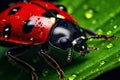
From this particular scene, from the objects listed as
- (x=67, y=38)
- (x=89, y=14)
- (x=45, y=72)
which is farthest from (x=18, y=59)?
(x=89, y=14)

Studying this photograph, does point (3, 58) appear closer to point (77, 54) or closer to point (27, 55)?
point (27, 55)

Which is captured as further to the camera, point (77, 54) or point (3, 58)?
point (3, 58)

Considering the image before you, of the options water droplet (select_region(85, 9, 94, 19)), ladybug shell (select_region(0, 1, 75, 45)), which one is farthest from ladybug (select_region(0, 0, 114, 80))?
water droplet (select_region(85, 9, 94, 19))

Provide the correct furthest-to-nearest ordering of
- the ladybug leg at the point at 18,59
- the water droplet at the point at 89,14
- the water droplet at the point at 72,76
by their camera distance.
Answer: the water droplet at the point at 89,14 < the ladybug leg at the point at 18,59 < the water droplet at the point at 72,76

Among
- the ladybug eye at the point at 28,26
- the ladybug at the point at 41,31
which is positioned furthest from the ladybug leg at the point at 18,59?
the ladybug eye at the point at 28,26

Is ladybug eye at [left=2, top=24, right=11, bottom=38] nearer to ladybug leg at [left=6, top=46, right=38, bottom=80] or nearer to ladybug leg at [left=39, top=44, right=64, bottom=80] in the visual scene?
ladybug leg at [left=6, top=46, right=38, bottom=80]

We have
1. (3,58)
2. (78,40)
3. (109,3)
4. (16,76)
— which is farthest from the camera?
(109,3)

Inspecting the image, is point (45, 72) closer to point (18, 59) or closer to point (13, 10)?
point (18, 59)

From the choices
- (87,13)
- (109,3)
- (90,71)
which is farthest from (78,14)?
(90,71)

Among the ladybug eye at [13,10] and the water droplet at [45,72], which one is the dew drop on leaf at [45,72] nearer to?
the water droplet at [45,72]
